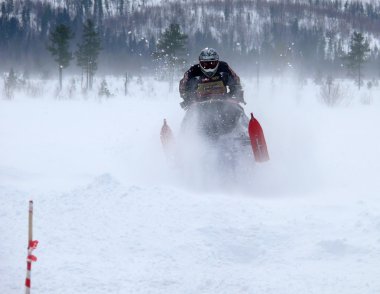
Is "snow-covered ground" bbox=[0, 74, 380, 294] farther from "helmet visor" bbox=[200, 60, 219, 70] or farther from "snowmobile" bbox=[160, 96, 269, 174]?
"helmet visor" bbox=[200, 60, 219, 70]

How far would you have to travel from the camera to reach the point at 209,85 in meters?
7.86

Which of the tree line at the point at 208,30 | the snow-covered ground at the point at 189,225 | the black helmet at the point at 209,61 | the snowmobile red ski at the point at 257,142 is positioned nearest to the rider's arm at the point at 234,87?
the black helmet at the point at 209,61

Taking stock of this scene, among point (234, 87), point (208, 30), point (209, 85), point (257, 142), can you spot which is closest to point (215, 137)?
point (257, 142)

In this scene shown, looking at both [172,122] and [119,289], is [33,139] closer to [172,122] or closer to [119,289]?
[172,122]

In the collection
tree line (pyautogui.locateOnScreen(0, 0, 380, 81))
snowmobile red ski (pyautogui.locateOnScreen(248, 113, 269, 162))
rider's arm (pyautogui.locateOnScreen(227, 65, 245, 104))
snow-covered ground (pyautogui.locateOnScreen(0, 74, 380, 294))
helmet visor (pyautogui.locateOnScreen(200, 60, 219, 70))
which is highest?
tree line (pyautogui.locateOnScreen(0, 0, 380, 81))

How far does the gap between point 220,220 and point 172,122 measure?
7.45m

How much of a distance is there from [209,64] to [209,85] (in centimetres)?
36

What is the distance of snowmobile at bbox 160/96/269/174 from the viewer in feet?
23.9

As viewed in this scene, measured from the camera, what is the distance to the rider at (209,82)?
7.84m

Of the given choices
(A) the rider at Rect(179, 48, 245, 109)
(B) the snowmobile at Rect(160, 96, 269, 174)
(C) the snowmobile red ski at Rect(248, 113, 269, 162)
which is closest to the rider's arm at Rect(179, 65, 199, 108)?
(A) the rider at Rect(179, 48, 245, 109)

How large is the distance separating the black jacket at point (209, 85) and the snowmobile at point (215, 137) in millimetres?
170

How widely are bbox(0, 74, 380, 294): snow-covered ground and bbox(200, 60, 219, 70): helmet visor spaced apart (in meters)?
1.81

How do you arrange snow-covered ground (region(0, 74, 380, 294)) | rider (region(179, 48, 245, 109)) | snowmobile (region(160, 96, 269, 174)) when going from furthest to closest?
1. rider (region(179, 48, 245, 109))
2. snowmobile (region(160, 96, 269, 174))
3. snow-covered ground (region(0, 74, 380, 294))

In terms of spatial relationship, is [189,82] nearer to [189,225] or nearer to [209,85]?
[209,85]
